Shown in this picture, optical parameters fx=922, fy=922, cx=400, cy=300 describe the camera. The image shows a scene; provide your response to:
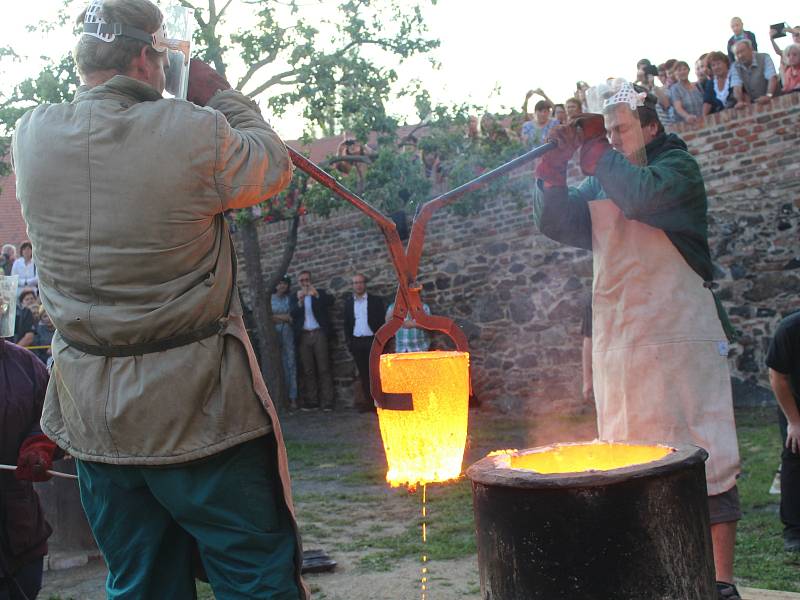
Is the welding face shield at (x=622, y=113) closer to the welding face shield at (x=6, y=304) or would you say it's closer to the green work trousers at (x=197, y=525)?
the green work trousers at (x=197, y=525)

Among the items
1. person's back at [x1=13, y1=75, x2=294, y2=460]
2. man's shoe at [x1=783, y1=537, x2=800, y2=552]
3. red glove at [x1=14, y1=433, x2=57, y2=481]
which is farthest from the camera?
man's shoe at [x1=783, y1=537, x2=800, y2=552]

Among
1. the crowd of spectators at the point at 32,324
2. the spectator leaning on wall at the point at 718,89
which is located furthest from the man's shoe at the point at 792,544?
the crowd of spectators at the point at 32,324

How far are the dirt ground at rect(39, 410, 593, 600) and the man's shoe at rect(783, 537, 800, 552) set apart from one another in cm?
172

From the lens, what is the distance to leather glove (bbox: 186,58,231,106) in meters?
2.36

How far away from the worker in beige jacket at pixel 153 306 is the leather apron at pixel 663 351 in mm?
1657

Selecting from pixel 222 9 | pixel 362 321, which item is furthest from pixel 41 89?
pixel 362 321

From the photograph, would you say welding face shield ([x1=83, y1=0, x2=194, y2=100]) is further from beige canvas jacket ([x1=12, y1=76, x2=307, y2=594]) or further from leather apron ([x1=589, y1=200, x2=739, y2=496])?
leather apron ([x1=589, y1=200, x2=739, y2=496])

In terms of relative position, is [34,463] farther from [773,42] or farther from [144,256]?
[773,42]

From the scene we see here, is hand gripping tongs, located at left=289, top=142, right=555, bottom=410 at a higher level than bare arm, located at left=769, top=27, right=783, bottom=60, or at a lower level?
lower

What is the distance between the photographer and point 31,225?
7.36ft

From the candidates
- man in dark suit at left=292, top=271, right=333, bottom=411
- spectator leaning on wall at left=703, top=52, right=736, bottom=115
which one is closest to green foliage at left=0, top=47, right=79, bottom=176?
man in dark suit at left=292, top=271, right=333, bottom=411

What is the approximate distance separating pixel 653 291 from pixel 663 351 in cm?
22

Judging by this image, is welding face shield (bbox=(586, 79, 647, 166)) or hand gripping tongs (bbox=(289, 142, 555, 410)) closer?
hand gripping tongs (bbox=(289, 142, 555, 410))

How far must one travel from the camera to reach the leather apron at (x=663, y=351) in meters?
3.37
